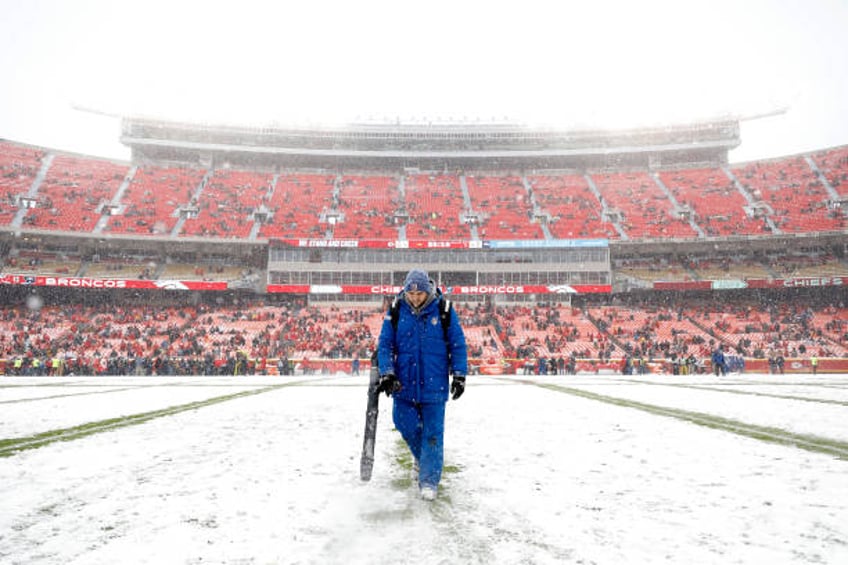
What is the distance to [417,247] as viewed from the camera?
41469 millimetres

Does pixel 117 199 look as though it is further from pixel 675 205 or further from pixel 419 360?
pixel 675 205

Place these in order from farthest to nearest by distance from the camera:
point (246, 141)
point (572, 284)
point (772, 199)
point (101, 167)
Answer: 1. point (246, 141)
2. point (101, 167)
3. point (772, 199)
4. point (572, 284)

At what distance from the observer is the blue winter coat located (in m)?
3.45

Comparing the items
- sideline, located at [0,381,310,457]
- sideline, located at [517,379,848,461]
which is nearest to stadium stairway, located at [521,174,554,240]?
sideline, located at [517,379,848,461]

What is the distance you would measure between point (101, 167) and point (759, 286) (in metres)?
63.6

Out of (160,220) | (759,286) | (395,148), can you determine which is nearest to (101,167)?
(160,220)

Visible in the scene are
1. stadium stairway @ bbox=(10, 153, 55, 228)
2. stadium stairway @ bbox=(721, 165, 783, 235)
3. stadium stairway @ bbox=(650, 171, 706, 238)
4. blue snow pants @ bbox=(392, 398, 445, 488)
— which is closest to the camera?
blue snow pants @ bbox=(392, 398, 445, 488)

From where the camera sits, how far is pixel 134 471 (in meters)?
3.44

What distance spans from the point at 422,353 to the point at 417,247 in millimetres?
38148

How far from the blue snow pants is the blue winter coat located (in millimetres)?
86

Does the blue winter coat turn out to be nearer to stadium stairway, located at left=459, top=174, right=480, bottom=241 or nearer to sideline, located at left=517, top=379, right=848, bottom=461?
sideline, located at left=517, top=379, right=848, bottom=461

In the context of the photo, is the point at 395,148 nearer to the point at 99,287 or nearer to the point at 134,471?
the point at 99,287

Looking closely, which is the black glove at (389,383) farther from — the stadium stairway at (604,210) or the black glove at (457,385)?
the stadium stairway at (604,210)

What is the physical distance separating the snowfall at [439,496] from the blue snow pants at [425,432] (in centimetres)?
14
